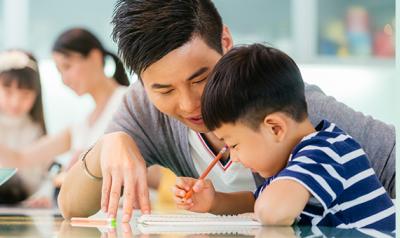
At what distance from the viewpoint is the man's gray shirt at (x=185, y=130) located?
169 centimetres

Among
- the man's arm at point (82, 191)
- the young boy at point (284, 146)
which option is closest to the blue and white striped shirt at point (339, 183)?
the young boy at point (284, 146)

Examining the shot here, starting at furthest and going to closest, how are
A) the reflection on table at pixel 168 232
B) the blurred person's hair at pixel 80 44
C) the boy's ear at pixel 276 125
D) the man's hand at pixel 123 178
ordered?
the blurred person's hair at pixel 80 44, the man's hand at pixel 123 178, the boy's ear at pixel 276 125, the reflection on table at pixel 168 232

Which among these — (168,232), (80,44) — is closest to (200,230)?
(168,232)

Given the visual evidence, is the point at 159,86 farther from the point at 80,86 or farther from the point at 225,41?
the point at 80,86

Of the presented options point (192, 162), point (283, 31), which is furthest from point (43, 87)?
point (192, 162)

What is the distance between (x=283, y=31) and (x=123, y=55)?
2715 millimetres

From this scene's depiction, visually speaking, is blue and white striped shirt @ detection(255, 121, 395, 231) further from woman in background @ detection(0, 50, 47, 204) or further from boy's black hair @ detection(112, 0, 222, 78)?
woman in background @ detection(0, 50, 47, 204)

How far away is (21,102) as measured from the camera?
3793mm

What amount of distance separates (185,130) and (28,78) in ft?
7.00

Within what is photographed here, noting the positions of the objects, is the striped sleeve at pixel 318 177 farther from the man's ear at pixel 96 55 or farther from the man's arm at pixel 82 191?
the man's ear at pixel 96 55

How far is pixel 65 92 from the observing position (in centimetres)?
420

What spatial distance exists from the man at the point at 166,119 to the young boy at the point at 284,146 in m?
0.12

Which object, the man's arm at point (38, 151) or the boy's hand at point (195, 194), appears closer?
the boy's hand at point (195, 194)

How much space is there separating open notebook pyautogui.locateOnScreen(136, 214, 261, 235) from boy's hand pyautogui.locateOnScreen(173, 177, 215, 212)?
6 cm
